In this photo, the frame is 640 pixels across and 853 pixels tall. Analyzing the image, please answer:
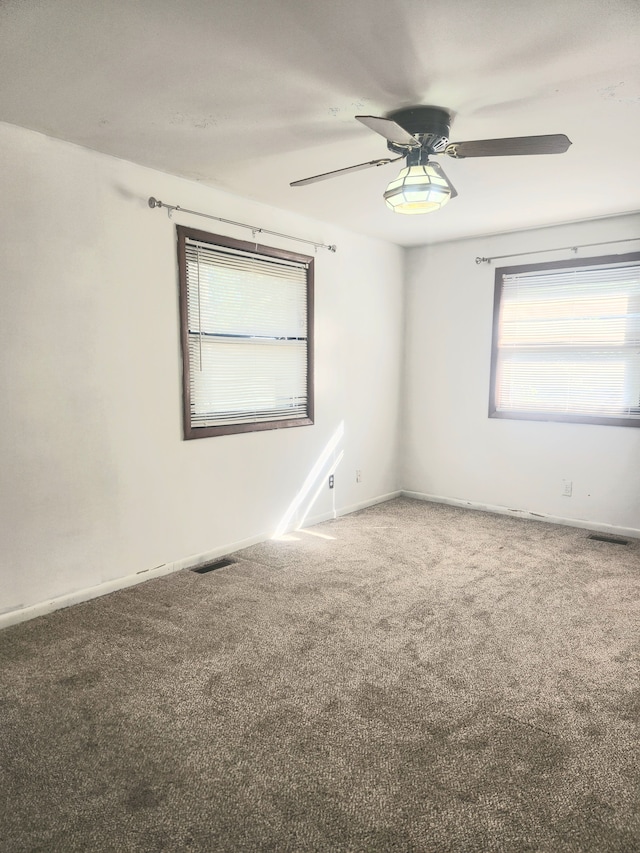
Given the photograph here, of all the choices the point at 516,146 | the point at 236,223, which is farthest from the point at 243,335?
the point at 516,146

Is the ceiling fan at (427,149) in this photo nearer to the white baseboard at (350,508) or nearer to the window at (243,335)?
the window at (243,335)

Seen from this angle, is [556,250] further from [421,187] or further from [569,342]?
Result: [421,187]

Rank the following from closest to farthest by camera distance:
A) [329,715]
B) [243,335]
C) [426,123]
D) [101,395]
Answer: [329,715]
[426,123]
[101,395]
[243,335]

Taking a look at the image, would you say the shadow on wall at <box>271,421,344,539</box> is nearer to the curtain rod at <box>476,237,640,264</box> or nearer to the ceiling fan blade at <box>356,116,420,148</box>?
the curtain rod at <box>476,237,640,264</box>

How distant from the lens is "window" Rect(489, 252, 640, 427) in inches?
168

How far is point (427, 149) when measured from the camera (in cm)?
251

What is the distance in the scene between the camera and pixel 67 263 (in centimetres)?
288

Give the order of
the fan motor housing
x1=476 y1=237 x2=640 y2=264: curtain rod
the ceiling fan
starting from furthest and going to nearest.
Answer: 1. x1=476 y1=237 x2=640 y2=264: curtain rod
2. the fan motor housing
3. the ceiling fan

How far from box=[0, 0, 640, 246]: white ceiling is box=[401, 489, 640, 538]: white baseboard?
264cm

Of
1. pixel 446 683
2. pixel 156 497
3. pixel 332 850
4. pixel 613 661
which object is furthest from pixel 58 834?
pixel 613 661

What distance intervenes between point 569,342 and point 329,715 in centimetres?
367

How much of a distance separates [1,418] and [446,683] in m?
2.43

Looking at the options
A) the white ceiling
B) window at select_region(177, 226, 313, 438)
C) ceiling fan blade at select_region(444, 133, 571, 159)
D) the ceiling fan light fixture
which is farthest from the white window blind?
ceiling fan blade at select_region(444, 133, 571, 159)

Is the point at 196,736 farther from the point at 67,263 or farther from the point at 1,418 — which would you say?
the point at 67,263
